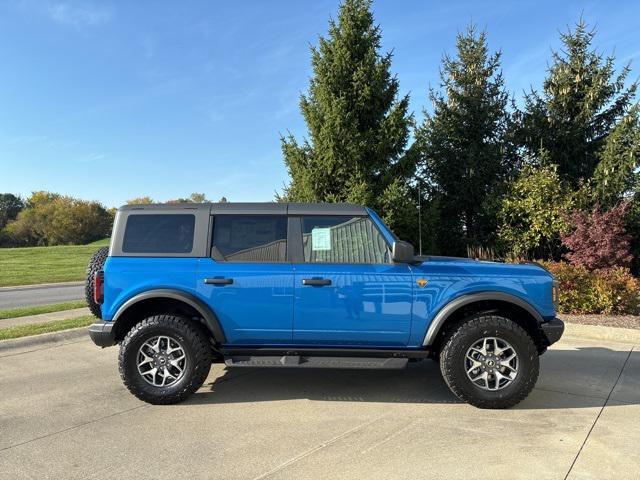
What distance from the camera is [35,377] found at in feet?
16.9

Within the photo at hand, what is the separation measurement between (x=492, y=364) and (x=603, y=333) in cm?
387

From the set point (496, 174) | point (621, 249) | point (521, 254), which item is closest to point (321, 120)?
Answer: point (496, 174)

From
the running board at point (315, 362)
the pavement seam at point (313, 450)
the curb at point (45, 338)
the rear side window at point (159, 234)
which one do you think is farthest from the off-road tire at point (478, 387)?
the curb at point (45, 338)

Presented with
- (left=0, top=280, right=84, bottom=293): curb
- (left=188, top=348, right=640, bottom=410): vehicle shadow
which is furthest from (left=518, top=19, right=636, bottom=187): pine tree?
(left=0, top=280, right=84, bottom=293): curb

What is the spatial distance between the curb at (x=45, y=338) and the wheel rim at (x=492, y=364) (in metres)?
5.83

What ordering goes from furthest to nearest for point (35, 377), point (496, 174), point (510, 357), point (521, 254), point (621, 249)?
1. point (496, 174)
2. point (521, 254)
3. point (621, 249)
4. point (35, 377)
5. point (510, 357)

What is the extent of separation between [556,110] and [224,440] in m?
13.8

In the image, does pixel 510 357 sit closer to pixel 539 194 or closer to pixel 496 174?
pixel 539 194

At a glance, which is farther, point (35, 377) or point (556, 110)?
point (556, 110)

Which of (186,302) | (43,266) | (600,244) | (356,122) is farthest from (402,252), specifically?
(43,266)

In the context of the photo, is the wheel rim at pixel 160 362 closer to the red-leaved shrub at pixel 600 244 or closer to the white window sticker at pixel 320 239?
the white window sticker at pixel 320 239

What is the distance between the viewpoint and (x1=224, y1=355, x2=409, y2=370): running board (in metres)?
4.20

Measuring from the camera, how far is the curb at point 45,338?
6438mm

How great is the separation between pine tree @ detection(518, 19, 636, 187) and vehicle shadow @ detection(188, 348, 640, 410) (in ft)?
31.0
